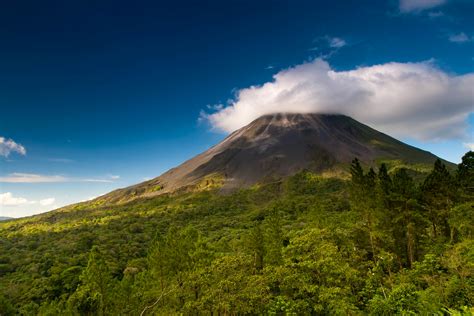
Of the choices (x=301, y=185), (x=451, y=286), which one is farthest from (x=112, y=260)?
(x=301, y=185)

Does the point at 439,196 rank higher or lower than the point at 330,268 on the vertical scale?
higher

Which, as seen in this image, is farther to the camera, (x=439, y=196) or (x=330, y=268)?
(x=439, y=196)

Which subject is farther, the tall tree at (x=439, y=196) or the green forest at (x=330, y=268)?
the tall tree at (x=439, y=196)

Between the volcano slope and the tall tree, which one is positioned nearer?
the volcano slope

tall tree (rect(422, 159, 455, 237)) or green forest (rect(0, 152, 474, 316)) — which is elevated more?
tall tree (rect(422, 159, 455, 237))

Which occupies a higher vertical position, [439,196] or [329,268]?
[439,196]

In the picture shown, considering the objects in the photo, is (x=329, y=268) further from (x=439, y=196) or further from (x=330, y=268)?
(x=439, y=196)

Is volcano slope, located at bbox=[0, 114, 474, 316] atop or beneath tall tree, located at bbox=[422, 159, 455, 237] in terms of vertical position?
beneath

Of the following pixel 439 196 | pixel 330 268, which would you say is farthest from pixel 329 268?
pixel 439 196

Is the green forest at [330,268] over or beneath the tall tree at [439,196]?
beneath

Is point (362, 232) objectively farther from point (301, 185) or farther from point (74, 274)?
point (301, 185)

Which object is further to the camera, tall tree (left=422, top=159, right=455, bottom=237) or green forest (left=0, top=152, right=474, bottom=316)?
tall tree (left=422, top=159, right=455, bottom=237)

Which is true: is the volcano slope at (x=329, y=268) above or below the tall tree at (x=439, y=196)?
below
